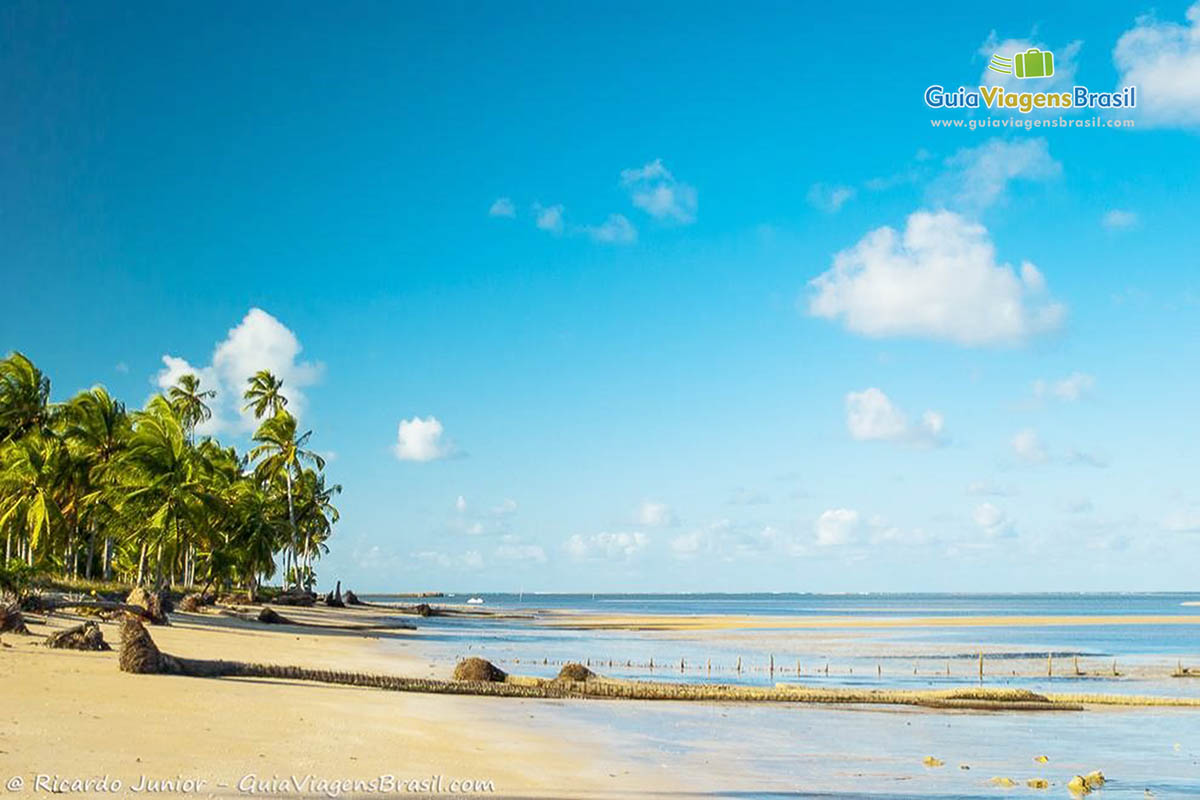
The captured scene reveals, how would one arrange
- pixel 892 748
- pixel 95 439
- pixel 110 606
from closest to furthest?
1. pixel 892 748
2. pixel 110 606
3. pixel 95 439

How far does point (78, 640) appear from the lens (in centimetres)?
2467

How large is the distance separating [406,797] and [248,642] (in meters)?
28.8

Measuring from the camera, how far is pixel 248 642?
39.0m

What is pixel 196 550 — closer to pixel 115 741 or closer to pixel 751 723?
pixel 751 723

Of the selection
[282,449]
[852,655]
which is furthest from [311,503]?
[852,655]

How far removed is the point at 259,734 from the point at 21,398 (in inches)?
2091

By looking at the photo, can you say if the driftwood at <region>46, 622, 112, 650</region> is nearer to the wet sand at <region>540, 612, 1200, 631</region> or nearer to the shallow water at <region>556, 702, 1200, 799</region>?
the shallow water at <region>556, 702, 1200, 799</region>

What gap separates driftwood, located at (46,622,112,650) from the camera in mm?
24234

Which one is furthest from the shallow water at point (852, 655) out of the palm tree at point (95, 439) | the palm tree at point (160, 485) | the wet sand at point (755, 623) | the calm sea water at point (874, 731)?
the palm tree at point (95, 439)

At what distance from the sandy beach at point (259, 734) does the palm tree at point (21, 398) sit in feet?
125

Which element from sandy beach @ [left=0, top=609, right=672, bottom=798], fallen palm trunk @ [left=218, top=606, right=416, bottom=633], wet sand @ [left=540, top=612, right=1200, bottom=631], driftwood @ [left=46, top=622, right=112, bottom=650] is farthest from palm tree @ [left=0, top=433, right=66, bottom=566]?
wet sand @ [left=540, top=612, right=1200, bottom=631]

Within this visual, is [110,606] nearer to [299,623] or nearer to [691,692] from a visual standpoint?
[691,692]

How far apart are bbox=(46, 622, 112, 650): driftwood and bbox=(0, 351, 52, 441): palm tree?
4058 centimetres

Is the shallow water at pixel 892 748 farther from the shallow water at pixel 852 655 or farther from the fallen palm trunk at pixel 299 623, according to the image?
the fallen palm trunk at pixel 299 623
